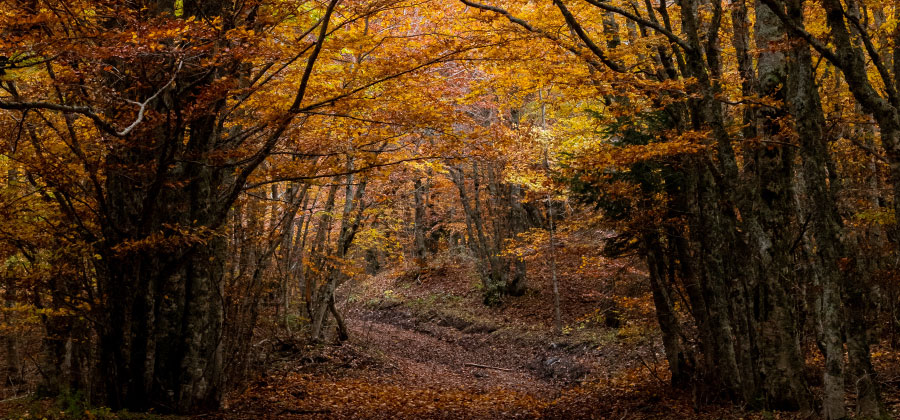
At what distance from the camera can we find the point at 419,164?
11.2m

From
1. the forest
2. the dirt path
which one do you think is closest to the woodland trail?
the dirt path

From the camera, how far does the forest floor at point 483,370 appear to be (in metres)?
9.76

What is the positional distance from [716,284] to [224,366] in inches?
319

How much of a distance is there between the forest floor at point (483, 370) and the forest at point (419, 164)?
131 millimetres

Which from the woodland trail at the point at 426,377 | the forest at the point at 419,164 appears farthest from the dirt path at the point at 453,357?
the forest at the point at 419,164

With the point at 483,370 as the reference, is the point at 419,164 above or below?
above

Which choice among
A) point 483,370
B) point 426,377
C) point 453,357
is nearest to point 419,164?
point 426,377

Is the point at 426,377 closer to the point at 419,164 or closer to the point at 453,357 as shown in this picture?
the point at 453,357

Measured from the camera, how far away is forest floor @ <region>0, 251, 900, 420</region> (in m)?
9.76

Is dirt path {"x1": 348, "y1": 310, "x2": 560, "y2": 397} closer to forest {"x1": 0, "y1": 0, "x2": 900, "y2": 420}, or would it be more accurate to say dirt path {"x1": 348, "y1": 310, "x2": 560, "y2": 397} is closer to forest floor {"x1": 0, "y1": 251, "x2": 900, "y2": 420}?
forest floor {"x1": 0, "y1": 251, "x2": 900, "y2": 420}

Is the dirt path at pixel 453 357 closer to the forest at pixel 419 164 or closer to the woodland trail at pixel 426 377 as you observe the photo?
the woodland trail at pixel 426 377

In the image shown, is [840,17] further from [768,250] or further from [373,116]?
[373,116]

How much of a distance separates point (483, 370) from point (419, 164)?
766 centimetres

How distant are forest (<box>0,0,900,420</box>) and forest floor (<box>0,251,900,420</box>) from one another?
131 millimetres
